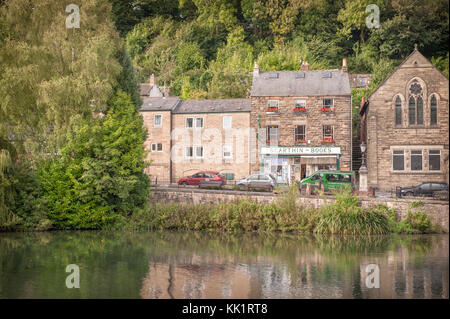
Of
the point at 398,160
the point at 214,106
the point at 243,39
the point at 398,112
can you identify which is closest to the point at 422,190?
the point at 398,160

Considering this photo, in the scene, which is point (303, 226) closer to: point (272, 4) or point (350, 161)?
point (350, 161)

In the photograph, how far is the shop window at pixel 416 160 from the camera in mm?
27297

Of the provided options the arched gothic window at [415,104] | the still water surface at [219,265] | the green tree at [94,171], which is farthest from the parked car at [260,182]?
the arched gothic window at [415,104]

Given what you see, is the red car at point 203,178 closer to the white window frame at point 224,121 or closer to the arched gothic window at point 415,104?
the white window frame at point 224,121

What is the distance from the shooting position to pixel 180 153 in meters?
37.9

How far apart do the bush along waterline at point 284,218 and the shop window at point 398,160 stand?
282 inches

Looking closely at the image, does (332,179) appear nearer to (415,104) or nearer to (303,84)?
(415,104)

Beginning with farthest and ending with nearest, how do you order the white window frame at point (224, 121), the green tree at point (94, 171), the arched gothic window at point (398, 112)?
the white window frame at point (224, 121) < the arched gothic window at point (398, 112) < the green tree at point (94, 171)

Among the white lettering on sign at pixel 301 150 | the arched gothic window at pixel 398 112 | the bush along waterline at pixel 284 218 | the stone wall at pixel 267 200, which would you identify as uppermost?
the arched gothic window at pixel 398 112

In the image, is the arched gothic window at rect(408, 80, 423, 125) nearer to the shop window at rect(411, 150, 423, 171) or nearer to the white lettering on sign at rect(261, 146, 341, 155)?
the shop window at rect(411, 150, 423, 171)

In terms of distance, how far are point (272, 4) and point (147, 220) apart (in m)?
21.0

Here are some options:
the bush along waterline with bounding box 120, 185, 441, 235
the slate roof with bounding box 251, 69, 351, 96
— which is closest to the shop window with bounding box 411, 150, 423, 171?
the bush along waterline with bounding box 120, 185, 441, 235

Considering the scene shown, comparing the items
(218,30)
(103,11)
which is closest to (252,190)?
(103,11)

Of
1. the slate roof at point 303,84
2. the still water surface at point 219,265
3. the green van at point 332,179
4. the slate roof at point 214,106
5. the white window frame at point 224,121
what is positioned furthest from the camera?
the slate roof at point 214,106
